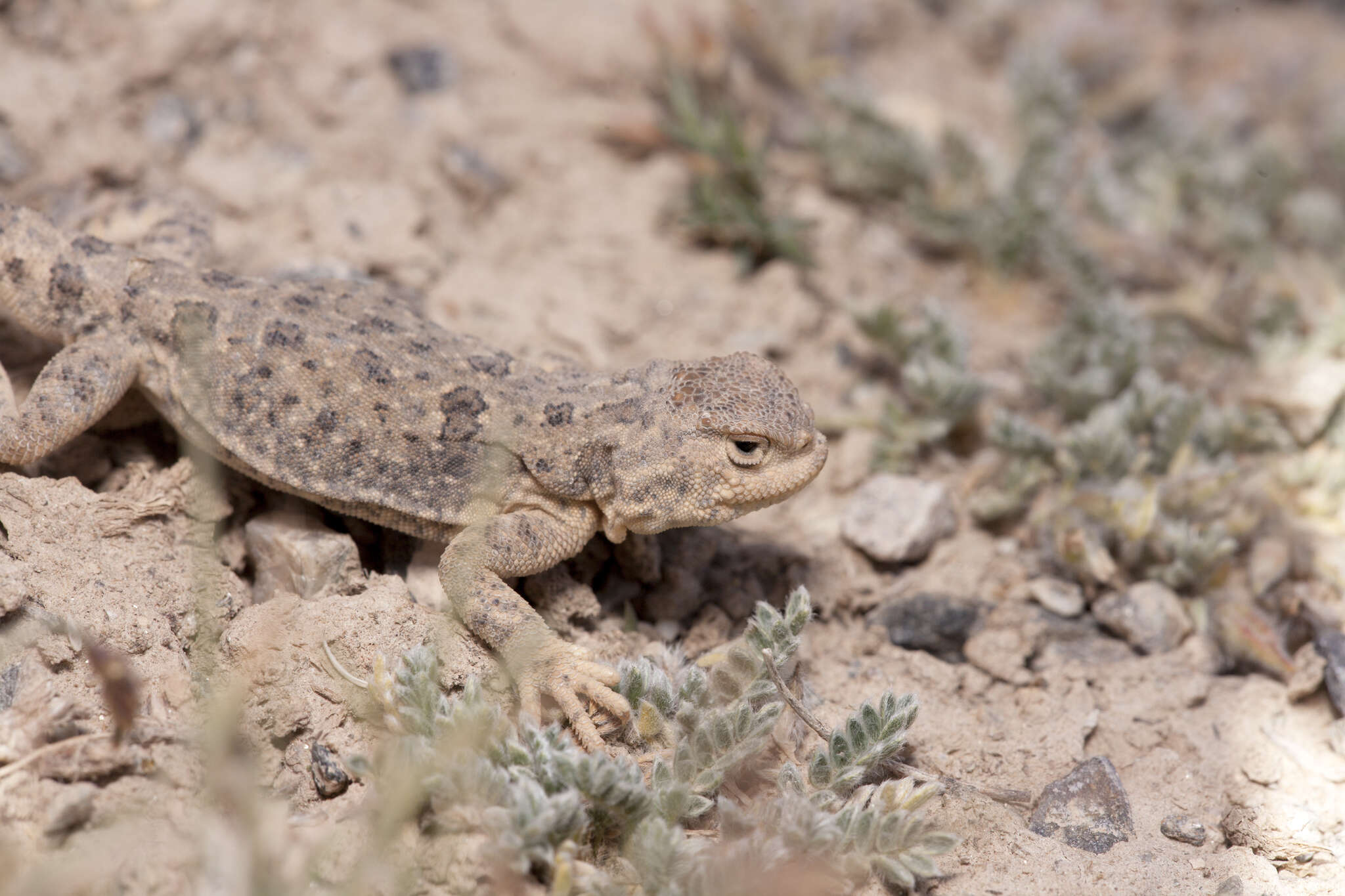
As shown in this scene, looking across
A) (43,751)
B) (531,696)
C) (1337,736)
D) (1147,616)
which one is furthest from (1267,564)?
(43,751)

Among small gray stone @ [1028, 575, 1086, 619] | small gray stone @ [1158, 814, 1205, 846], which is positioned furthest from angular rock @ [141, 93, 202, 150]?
small gray stone @ [1158, 814, 1205, 846]

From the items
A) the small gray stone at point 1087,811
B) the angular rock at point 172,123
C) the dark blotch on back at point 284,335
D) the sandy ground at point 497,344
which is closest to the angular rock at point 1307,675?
the sandy ground at point 497,344

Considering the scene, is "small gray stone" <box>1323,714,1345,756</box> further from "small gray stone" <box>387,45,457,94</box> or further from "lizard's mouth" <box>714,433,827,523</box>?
"small gray stone" <box>387,45,457,94</box>

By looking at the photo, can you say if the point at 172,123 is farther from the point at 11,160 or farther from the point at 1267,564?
the point at 1267,564

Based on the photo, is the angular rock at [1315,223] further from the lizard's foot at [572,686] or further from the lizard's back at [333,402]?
the lizard's foot at [572,686]

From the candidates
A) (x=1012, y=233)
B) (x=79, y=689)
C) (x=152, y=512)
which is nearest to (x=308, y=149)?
(x=152, y=512)

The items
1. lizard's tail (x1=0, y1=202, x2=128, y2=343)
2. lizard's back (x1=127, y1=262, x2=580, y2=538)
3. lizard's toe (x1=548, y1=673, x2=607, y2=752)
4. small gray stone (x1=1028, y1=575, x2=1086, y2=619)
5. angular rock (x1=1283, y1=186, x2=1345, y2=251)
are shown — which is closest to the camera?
lizard's toe (x1=548, y1=673, x2=607, y2=752)
